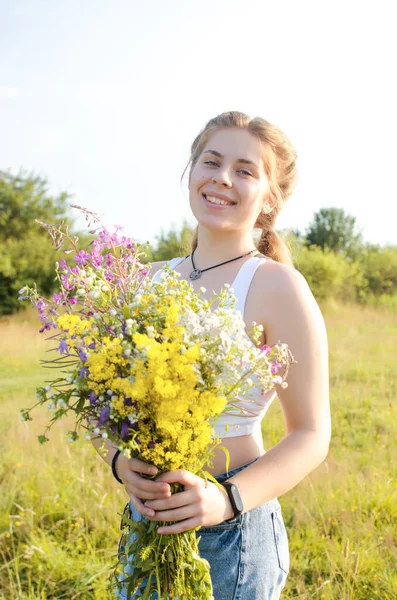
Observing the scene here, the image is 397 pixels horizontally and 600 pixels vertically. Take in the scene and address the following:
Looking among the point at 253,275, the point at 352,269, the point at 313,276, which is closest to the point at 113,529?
the point at 253,275

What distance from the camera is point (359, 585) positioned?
3.20 m

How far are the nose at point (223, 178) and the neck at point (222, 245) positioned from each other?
21 centimetres

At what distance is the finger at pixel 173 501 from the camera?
5.10 feet

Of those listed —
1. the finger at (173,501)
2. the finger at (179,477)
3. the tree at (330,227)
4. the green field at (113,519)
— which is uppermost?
the tree at (330,227)

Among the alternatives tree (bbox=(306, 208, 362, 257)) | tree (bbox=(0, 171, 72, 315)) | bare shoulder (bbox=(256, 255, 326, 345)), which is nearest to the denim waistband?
bare shoulder (bbox=(256, 255, 326, 345))

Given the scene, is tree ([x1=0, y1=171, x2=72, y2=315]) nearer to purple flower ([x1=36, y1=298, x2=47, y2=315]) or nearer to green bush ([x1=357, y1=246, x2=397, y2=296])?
green bush ([x1=357, y1=246, x2=397, y2=296])

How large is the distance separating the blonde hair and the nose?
→ 8.5 inches

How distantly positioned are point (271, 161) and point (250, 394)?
978 mm

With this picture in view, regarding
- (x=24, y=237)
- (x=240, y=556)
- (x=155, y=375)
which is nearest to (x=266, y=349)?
(x=155, y=375)

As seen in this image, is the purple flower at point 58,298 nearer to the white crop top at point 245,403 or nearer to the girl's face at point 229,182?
the white crop top at point 245,403

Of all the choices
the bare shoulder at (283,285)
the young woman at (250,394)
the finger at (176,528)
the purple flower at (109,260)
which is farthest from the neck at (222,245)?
the finger at (176,528)

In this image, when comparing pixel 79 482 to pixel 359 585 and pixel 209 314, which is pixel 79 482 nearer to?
pixel 359 585

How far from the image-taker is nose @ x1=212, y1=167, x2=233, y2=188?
7.06 feet

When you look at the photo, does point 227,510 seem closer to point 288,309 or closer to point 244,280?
point 288,309
